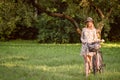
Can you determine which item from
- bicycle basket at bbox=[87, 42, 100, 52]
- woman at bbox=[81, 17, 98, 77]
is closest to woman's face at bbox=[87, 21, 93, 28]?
woman at bbox=[81, 17, 98, 77]

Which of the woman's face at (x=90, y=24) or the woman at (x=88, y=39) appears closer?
the woman at (x=88, y=39)

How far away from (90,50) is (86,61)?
0.42 metres

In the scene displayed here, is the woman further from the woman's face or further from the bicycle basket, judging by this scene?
the bicycle basket

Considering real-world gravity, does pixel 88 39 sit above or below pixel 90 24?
below

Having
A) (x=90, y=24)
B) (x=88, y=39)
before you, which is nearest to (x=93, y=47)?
(x=88, y=39)

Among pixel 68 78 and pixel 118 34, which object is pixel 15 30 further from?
pixel 68 78

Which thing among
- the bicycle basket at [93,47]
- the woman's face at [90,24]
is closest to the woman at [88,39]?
the woman's face at [90,24]

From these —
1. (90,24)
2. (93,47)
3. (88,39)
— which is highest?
(90,24)

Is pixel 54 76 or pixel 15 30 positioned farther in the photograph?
pixel 15 30

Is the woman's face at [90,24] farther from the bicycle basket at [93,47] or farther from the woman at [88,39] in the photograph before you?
the bicycle basket at [93,47]

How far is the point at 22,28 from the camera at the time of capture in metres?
57.7

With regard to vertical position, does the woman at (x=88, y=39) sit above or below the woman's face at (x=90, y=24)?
below

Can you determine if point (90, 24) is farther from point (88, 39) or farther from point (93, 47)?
point (93, 47)

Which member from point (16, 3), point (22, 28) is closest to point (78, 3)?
point (16, 3)
